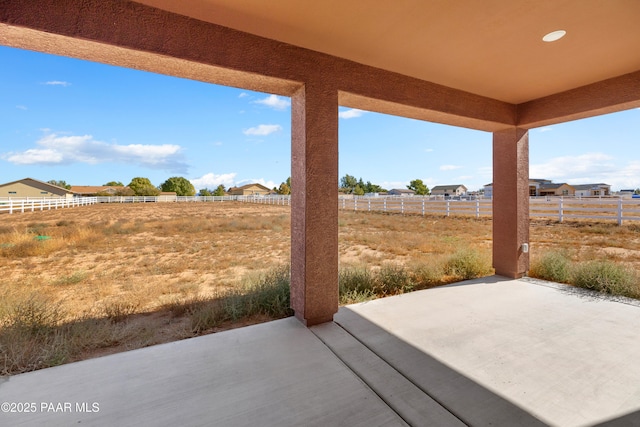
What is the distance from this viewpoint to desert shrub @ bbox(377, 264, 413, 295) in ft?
12.0

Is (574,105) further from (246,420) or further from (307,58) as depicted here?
(246,420)

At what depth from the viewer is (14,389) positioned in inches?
64.3

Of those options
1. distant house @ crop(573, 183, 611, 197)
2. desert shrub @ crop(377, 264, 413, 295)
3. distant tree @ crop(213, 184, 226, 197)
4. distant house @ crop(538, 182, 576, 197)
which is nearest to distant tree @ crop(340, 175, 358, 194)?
distant tree @ crop(213, 184, 226, 197)

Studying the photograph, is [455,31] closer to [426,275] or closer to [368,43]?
[368,43]

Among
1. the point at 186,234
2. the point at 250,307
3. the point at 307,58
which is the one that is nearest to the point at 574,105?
the point at 307,58

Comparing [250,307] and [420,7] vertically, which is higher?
[420,7]

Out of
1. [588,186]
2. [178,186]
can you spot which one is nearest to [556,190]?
[588,186]

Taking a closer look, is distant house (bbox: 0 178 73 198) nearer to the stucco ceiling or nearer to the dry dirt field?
the dry dirt field

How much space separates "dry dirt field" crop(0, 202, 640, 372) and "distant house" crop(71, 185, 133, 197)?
10.0 metres

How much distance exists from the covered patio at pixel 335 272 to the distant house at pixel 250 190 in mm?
26938

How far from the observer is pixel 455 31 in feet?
6.91

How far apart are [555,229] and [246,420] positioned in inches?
441

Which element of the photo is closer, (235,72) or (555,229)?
(235,72)

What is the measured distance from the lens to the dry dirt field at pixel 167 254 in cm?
312
